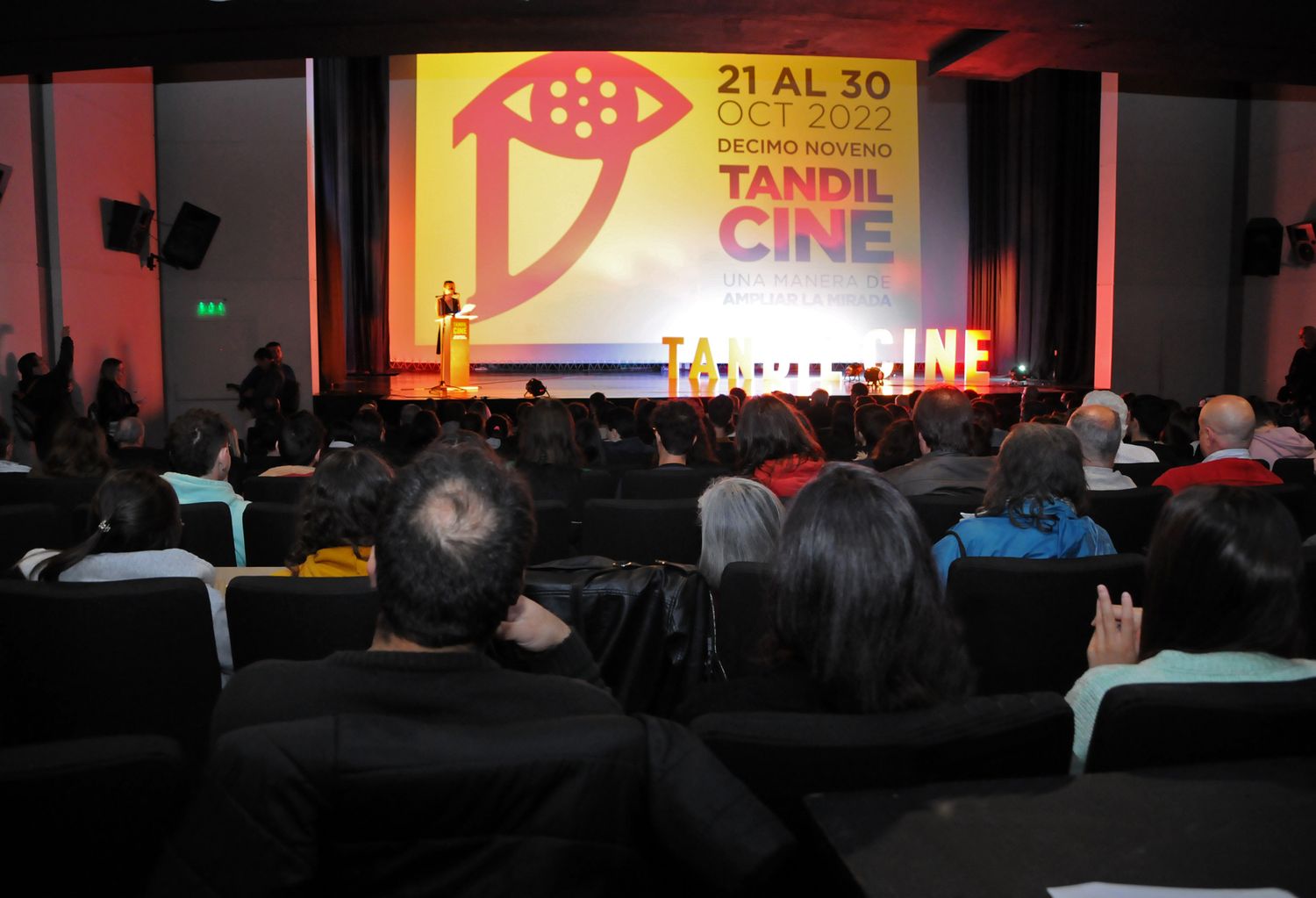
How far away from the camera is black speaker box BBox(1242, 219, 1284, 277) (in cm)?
1115

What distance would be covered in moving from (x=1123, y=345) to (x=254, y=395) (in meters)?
9.12

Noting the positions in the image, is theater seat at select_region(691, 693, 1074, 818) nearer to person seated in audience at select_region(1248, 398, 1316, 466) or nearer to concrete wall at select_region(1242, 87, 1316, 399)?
person seated in audience at select_region(1248, 398, 1316, 466)

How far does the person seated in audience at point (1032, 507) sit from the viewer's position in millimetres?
2682

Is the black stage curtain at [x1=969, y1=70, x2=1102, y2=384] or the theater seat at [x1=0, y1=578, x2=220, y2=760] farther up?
the black stage curtain at [x1=969, y1=70, x2=1102, y2=384]

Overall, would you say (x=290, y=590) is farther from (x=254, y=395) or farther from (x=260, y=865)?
(x=254, y=395)

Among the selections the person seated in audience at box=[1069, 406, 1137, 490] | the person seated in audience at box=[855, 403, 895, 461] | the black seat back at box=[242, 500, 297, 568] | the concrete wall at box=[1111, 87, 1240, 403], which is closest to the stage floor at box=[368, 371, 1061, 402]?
the concrete wall at box=[1111, 87, 1240, 403]

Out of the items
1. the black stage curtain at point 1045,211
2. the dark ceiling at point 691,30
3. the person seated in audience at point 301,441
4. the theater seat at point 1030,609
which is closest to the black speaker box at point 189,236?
the dark ceiling at point 691,30

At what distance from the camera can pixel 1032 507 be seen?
2.70 m

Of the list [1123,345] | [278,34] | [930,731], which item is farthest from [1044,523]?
[1123,345]

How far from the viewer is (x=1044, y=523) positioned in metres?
2.69

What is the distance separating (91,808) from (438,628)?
39 cm

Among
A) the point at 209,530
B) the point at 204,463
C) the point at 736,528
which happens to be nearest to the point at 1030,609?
the point at 736,528

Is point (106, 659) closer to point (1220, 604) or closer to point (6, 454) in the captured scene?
point (1220, 604)

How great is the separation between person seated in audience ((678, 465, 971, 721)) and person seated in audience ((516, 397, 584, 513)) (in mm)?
2911
